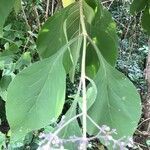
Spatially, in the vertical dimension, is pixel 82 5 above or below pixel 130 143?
above

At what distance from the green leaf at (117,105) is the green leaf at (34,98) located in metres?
0.04

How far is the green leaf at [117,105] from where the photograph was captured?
47 cm

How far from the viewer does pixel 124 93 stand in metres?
0.48

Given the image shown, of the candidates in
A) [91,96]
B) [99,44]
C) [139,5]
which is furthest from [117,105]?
[139,5]

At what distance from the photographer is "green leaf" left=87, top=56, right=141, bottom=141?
18.4 inches

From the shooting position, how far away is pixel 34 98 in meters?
0.46

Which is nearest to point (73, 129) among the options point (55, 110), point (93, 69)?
point (55, 110)

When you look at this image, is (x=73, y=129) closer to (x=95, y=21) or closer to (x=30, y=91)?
(x=30, y=91)

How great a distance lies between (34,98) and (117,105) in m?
0.09

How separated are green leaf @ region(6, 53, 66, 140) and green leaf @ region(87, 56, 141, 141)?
0.04 meters

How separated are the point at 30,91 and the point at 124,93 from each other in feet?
0.33

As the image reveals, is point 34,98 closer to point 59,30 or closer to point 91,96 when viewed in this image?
point 91,96

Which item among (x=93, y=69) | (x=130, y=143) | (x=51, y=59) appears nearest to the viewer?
(x=130, y=143)

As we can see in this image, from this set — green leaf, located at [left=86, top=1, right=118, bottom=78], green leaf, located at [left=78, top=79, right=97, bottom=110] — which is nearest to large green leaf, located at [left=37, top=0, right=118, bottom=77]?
green leaf, located at [left=86, top=1, right=118, bottom=78]
